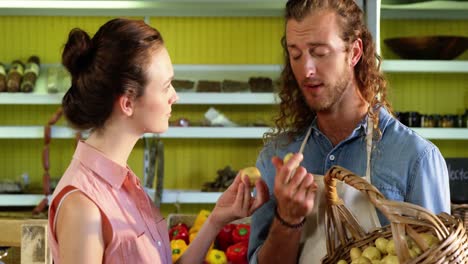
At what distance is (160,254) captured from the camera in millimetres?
1761

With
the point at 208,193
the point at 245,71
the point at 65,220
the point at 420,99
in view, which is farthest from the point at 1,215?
the point at 65,220

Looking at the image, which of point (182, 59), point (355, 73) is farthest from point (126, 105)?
point (182, 59)

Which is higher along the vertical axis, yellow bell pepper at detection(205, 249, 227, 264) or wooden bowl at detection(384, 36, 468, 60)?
wooden bowl at detection(384, 36, 468, 60)

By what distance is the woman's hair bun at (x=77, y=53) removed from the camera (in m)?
1.71

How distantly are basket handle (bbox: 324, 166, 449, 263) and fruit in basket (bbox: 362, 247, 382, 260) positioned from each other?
0.24 ft

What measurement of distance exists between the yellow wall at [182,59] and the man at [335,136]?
11.7 feet

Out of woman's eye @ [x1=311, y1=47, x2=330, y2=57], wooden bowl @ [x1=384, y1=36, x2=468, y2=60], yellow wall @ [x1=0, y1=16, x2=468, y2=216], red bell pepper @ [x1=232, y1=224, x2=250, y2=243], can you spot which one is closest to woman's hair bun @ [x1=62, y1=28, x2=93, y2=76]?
woman's eye @ [x1=311, y1=47, x2=330, y2=57]

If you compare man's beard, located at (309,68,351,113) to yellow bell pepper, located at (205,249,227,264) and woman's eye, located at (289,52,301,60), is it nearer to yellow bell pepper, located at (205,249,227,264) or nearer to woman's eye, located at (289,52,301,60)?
woman's eye, located at (289,52,301,60)

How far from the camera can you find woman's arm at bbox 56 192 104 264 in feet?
5.09

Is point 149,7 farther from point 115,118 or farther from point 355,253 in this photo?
point 355,253

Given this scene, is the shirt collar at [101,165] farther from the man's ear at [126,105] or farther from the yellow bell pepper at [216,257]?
the yellow bell pepper at [216,257]

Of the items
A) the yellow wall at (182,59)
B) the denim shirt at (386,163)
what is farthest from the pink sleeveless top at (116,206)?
the yellow wall at (182,59)

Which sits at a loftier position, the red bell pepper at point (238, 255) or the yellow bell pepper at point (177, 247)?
the yellow bell pepper at point (177, 247)

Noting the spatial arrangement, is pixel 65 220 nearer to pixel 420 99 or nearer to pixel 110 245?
pixel 110 245
